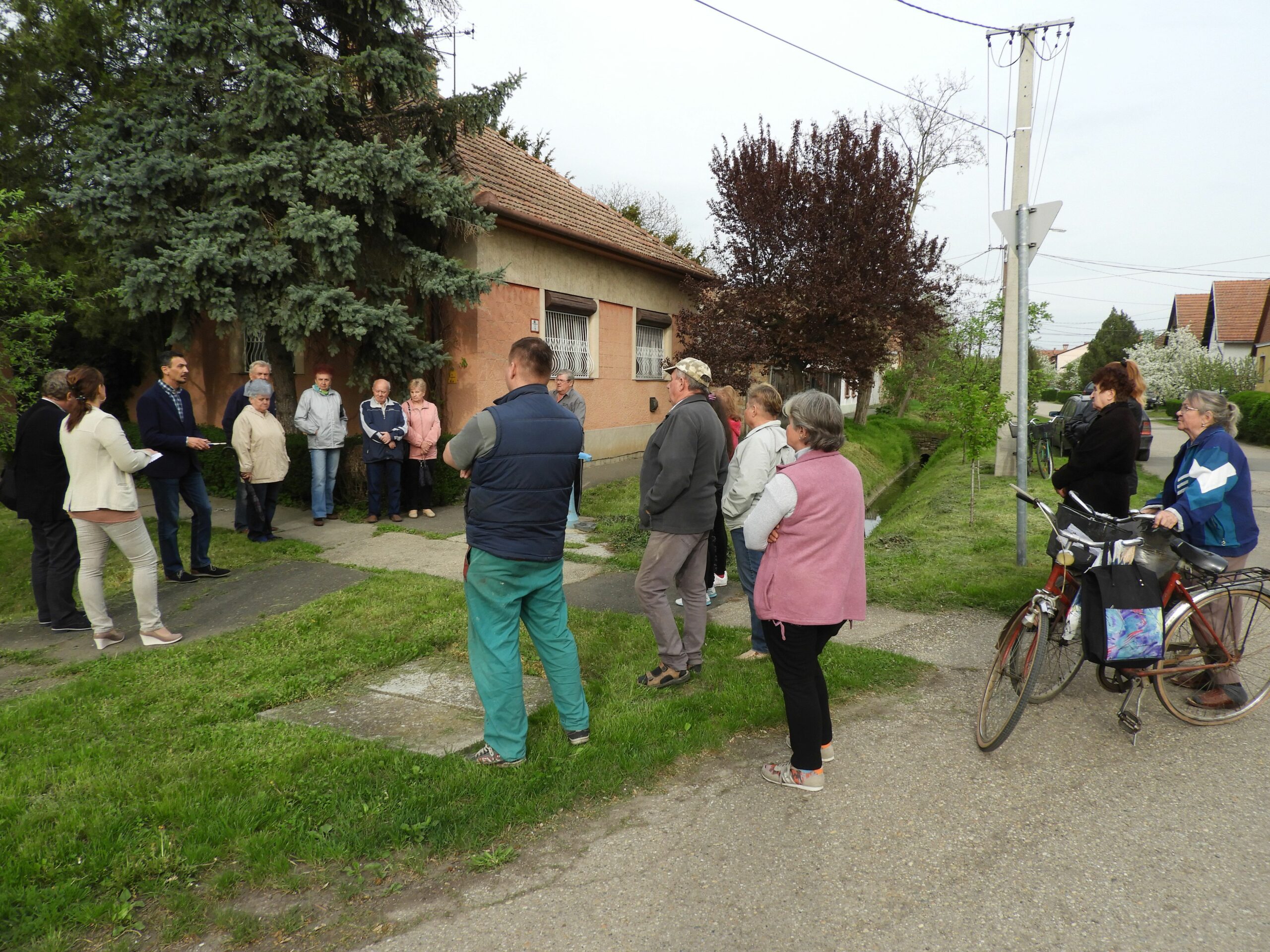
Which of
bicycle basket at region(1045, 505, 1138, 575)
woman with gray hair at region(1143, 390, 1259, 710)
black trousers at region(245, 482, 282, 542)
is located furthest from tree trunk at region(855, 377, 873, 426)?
bicycle basket at region(1045, 505, 1138, 575)

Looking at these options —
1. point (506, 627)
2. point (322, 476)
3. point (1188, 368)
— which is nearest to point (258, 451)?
point (322, 476)

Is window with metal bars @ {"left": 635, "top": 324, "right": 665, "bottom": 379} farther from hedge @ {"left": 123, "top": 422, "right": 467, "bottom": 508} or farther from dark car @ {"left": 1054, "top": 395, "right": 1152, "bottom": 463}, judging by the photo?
dark car @ {"left": 1054, "top": 395, "right": 1152, "bottom": 463}

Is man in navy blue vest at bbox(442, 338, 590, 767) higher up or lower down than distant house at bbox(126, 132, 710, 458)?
lower down

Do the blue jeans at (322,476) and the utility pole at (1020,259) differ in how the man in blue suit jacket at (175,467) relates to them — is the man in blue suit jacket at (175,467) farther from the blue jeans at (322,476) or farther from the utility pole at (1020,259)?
the utility pole at (1020,259)

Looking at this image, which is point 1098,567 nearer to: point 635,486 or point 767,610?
point 767,610

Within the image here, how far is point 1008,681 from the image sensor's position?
438 centimetres

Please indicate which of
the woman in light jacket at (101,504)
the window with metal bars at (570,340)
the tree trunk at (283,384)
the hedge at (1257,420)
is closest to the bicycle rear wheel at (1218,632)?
the woman in light jacket at (101,504)

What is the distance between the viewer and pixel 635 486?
12914 mm

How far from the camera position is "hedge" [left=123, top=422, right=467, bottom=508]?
34.6ft

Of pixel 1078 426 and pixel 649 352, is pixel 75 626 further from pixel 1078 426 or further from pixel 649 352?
pixel 649 352

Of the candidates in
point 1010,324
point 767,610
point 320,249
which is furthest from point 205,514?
point 1010,324

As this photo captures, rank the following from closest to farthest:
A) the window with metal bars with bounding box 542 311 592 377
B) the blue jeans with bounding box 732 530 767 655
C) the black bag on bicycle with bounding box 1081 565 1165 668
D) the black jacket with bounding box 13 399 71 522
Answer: the black bag on bicycle with bounding box 1081 565 1165 668 < the blue jeans with bounding box 732 530 767 655 < the black jacket with bounding box 13 399 71 522 < the window with metal bars with bounding box 542 311 592 377

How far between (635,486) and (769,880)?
9984 millimetres

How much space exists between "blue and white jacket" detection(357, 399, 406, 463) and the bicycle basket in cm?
729
